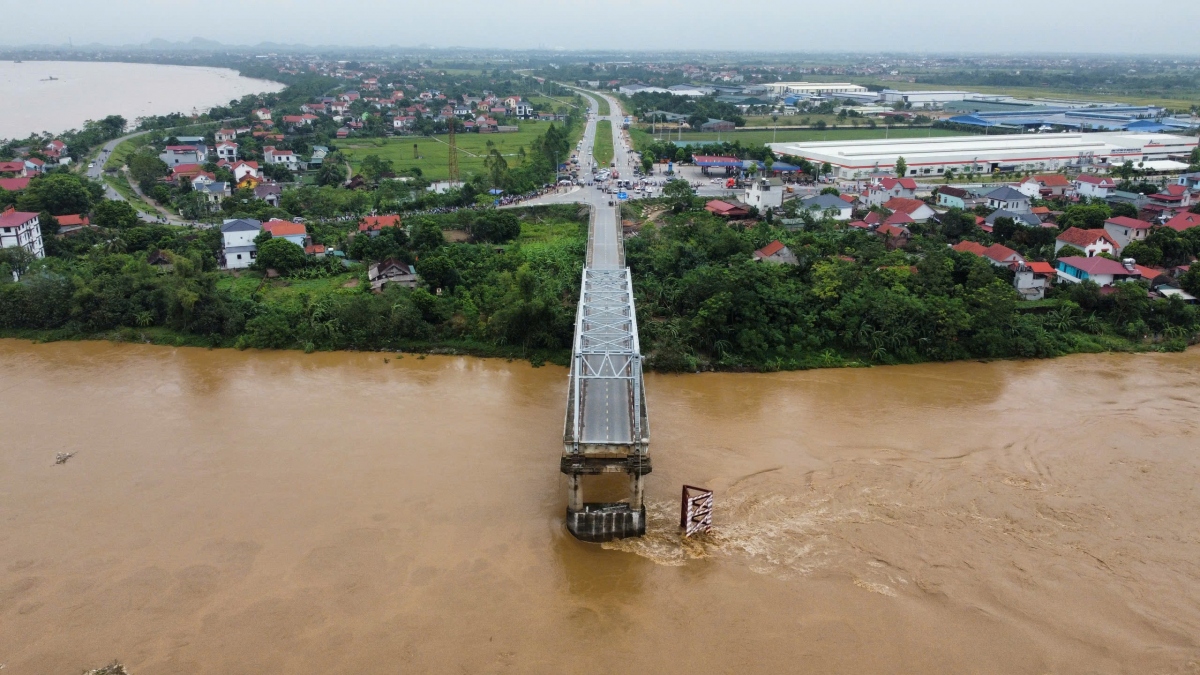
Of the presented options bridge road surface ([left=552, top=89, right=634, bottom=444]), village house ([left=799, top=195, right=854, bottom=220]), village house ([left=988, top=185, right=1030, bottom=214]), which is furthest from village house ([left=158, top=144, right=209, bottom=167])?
village house ([left=988, top=185, right=1030, bottom=214])

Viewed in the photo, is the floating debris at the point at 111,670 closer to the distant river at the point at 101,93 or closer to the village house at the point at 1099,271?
the village house at the point at 1099,271

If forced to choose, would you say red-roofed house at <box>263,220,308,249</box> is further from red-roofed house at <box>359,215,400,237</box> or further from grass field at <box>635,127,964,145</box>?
grass field at <box>635,127,964,145</box>

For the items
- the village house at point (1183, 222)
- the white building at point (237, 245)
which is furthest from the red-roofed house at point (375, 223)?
the village house at point (1183, 222)

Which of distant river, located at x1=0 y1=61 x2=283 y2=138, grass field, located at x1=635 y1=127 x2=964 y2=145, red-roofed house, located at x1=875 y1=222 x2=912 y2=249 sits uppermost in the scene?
distant river, located at x1=0 y1=61 x2=283 y2=138

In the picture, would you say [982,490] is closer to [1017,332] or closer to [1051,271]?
[1017,332]

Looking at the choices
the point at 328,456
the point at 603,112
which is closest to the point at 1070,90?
the point at 603,112

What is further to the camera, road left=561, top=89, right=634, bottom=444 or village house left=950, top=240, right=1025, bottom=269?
village house left=950, top=240, right=1025, bottom=269
